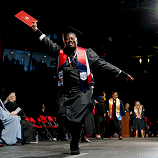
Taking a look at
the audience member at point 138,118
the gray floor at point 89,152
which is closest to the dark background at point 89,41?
the gray floor at point 89,152

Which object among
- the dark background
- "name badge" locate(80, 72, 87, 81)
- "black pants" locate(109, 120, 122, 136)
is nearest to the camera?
"name badge" locate(80, 72, 87, 81)

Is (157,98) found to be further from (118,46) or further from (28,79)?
(28,79)

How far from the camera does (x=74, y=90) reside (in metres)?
3.82

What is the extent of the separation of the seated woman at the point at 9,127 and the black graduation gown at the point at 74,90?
3716 millimetres

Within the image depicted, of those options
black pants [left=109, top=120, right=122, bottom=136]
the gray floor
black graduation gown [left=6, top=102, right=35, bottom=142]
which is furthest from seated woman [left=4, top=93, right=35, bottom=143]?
black pants [left=109, top=120, right=122, bottom=136]

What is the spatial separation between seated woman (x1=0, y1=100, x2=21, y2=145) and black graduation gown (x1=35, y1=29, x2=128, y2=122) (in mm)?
3716

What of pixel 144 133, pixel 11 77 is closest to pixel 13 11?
pixel 11 77

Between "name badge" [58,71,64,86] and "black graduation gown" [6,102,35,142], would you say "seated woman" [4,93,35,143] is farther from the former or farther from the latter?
"name badge" [58,71,64,86]

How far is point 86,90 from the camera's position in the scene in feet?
12.8

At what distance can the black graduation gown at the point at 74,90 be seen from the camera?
373 cm

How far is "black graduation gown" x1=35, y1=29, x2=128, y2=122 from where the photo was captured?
373 centimetres

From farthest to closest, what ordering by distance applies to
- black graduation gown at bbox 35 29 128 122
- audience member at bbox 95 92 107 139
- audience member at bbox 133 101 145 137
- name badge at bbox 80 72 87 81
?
audience member at bbox 133 101 145 137 → audience member at bbox 95 92 107 139 → name badge at bbox 80 72 87 81 → black graduation gown at bbox 35 29 128 122

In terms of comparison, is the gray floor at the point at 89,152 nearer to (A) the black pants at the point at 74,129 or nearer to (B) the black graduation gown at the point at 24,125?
(A) the black pants at the point at 74,129

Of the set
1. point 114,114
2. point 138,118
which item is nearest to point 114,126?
point 114,114
